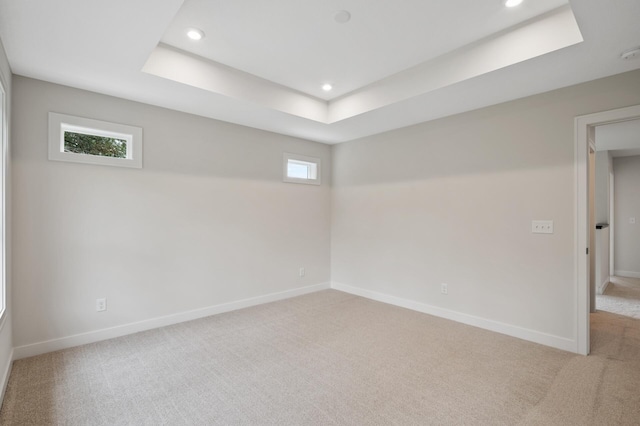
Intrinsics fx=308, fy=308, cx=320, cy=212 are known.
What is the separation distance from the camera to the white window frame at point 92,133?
2844mm

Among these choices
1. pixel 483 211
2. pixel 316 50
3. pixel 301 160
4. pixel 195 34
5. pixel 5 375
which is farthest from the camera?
pixel 301 160

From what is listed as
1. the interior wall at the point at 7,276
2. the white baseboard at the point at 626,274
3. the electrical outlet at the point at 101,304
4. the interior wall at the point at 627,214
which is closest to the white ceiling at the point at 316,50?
the interior wall at the point at 7,276

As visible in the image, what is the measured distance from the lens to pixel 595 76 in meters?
2.68

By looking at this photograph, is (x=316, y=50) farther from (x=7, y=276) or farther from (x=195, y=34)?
(x=7, y=276)

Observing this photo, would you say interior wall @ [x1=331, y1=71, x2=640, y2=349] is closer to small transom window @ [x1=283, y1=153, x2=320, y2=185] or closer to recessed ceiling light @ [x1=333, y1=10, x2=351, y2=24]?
small transom window @ [x1=283, y1=153, x2=320, y2=185]

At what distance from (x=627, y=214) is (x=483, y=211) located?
5121 mm

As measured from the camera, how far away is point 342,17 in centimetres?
229

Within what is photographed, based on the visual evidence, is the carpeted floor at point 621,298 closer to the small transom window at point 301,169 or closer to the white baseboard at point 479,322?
the white baseboard at point 479,322

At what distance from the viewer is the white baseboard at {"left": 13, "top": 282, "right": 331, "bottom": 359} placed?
9.03ft

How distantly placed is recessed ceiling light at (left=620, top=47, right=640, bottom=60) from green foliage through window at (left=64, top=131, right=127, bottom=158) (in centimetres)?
450

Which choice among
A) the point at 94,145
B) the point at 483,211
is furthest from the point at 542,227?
the point at 94,145

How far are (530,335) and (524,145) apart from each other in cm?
194

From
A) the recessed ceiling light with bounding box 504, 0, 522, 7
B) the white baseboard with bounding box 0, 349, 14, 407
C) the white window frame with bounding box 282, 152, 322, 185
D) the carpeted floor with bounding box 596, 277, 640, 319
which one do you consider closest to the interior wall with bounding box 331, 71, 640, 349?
the white window frame with bounding box 282, 152, 322, 185

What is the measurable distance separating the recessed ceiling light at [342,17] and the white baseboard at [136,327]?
11.1 feet
